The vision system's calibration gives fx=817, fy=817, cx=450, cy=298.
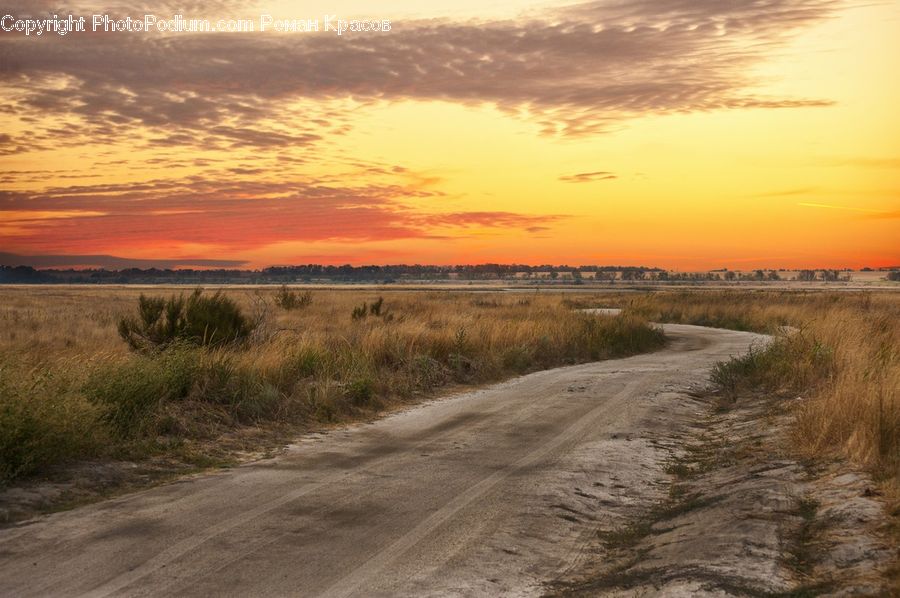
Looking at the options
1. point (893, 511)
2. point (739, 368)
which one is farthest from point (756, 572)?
point (739, 368)

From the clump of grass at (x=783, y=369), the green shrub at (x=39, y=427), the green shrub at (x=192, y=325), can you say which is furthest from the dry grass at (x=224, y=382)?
the clump of grass at (x=783, y=369)

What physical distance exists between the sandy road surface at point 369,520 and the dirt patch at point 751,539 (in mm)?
396

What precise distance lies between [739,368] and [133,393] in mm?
13115

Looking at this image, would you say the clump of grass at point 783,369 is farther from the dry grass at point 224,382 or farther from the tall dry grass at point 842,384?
the dry grass at point 224,382

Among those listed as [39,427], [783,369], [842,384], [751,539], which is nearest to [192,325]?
[39,427]

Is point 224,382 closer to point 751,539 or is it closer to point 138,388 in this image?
point 138,388

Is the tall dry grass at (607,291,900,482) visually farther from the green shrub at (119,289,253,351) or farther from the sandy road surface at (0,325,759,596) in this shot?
the green shrub at (119,289,253,351)

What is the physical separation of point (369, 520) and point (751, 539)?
10.9 feet

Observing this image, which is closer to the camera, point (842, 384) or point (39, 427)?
point (39, 427)

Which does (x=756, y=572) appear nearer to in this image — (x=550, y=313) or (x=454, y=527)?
(x=454, y=527)

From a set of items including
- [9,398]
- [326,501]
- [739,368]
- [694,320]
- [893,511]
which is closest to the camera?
[893,511]

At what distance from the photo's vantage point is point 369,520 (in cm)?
757

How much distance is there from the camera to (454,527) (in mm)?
7344

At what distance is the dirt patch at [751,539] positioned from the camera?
5.71 m
